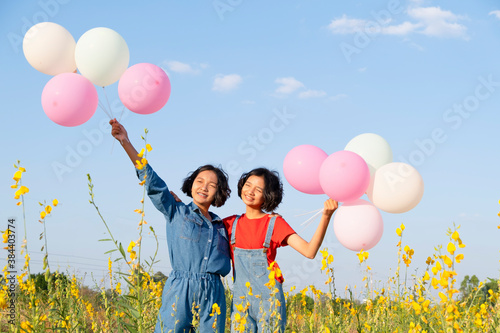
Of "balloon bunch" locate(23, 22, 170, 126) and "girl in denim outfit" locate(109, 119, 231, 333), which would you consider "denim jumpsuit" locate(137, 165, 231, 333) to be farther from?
"balloon bunch" locate(23, 22, 170, 126)

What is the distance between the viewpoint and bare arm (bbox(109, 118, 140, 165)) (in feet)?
11.1

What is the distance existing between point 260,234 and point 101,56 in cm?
199

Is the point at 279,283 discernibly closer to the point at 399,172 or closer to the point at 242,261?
the point at 242,261

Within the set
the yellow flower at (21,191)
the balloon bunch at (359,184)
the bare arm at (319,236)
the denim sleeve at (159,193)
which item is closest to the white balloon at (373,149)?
the balloon bunch at (359,184)

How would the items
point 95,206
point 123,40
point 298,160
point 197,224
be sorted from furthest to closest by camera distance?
point 123,40 → point 298,160 → point 197,224 → point 95,206

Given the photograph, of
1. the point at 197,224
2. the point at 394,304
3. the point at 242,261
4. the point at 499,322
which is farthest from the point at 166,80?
the point at 499,322

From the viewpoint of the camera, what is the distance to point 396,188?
3414 mm

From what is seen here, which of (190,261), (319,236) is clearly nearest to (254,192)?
(319,236)

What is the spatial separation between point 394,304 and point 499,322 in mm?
1240

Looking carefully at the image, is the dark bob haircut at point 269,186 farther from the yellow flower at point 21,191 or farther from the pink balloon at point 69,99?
the yellow flower at point 21,191

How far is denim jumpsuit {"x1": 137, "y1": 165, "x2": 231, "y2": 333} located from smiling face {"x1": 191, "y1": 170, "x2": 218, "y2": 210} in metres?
0.08

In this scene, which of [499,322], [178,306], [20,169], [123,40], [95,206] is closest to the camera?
[95,206]

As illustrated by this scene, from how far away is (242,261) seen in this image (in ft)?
11.2

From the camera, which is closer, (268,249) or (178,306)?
(178,306)
